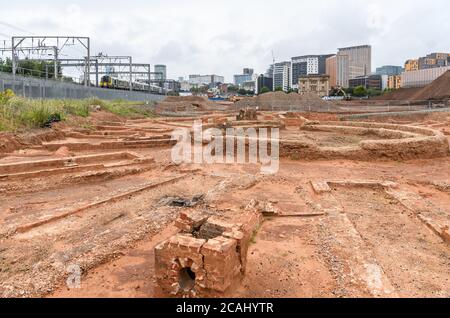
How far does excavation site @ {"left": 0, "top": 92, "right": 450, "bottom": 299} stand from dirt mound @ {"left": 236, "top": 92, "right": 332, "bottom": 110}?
27073 mm

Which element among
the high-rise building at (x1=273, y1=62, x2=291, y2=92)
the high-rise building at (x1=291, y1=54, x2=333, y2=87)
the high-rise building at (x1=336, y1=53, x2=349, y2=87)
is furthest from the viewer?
the high-rise building at (x1=291, y1=54, x2=333, y2=87)

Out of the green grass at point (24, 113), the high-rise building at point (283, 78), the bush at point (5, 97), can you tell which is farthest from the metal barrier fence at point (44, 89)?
the high-rise building at point (283, 78)

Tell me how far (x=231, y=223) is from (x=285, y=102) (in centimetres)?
3677

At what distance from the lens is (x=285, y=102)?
40.1 metres

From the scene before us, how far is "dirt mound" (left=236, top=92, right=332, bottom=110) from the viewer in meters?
38.7

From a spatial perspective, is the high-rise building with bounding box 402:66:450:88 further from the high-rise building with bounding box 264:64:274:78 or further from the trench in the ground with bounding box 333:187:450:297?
the high-rise building with bounding box 264:64:274:78

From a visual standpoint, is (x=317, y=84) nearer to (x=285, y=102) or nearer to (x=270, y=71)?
(x=285, y=102)

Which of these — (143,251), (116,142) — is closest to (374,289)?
(143,251)

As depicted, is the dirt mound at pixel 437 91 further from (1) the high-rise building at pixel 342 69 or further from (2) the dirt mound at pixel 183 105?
(1) the high-rise building at pixel 342 69

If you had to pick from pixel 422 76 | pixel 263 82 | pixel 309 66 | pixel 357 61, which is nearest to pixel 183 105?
pixel 422 76

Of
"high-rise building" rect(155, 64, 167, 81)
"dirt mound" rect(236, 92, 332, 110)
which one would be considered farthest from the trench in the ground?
"high-rise building" rect(155, 64, 167, 81)

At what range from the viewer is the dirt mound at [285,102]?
38.7 meters
